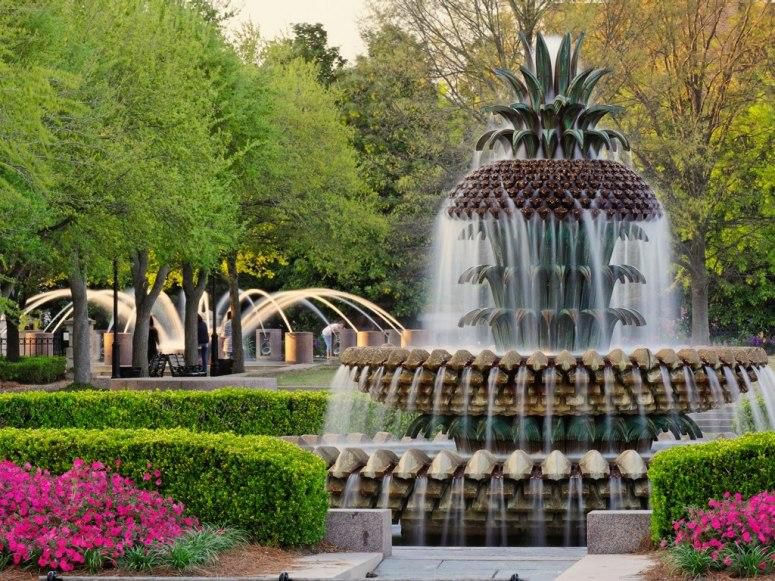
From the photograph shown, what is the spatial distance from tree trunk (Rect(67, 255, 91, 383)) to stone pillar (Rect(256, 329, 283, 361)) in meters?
21.6

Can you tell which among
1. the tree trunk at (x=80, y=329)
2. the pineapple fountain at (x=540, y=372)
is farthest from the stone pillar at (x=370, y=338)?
the pineapple fountain at (x=540, y=372)

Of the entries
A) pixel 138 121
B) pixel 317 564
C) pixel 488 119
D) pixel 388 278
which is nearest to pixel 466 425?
pixel 317 564

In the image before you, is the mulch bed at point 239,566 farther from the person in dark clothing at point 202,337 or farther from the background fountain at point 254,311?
the background fountain at point 254,311

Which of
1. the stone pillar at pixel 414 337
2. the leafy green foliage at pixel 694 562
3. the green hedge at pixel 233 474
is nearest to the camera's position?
the leafy green foliage at pixel 694 562

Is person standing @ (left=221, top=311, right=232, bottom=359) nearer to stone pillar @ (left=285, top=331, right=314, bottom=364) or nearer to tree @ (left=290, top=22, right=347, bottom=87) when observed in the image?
stone pillar @ (left=285, top=331, right=314, bottom=364)

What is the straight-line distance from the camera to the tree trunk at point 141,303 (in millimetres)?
43250

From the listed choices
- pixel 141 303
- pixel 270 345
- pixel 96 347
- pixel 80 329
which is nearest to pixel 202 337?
pixel 141 303

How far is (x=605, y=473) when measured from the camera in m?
14.4

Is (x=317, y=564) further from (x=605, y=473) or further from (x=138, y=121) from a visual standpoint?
(x=138, y=121)

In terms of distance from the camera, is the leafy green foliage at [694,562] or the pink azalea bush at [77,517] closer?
the leafy green foliage at [694,562]

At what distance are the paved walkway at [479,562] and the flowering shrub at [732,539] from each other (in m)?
1.14

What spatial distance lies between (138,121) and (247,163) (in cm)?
1190

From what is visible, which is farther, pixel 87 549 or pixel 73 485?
pixel 73 485

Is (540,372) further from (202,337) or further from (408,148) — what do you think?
(408,148)
